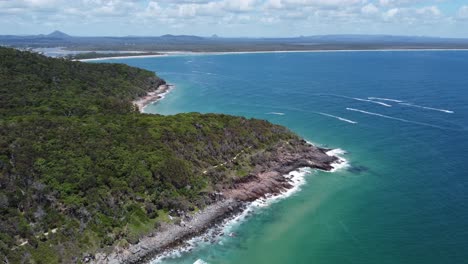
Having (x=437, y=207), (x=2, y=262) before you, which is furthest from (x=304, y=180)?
(x=2, y=262)

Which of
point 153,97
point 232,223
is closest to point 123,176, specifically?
point 232,223

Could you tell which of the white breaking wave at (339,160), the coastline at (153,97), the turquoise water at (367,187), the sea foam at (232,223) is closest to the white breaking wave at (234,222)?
the sea foam at (232,223)

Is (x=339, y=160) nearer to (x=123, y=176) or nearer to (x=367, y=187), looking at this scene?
(x=367, y=187)

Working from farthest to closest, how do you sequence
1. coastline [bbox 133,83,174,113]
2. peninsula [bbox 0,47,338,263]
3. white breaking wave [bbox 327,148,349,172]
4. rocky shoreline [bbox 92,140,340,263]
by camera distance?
coastline [bbox 133,83,174,113] < white breaking wave [bbox 327,148,349,172] < rocky shoreline [bbox 92,140,340,263] < peninsula [bbox 0,47,338,263]

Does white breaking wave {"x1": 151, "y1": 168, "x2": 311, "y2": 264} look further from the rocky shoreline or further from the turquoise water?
the turquoise water

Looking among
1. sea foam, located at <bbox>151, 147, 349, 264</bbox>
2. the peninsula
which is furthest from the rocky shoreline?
sea foam, located at <bbox>151, 147, 349, 264</bbox>

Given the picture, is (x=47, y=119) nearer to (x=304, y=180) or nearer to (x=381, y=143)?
(x=304, y=180)
